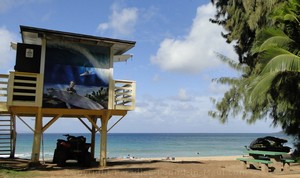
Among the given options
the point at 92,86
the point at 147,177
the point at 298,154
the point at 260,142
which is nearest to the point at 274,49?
the point at 260,142

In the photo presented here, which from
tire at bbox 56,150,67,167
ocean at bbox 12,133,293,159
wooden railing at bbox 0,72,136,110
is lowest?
ocean at bbox 12,133,293,159

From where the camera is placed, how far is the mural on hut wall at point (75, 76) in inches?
536

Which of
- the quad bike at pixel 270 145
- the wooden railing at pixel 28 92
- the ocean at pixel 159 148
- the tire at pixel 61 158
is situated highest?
the wooden railing at pixel 28 92

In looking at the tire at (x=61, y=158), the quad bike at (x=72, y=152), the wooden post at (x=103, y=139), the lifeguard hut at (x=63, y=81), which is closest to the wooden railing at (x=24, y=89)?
the lifeguard hut at (x=63, y=81)

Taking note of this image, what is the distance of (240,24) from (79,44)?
849 centimetres

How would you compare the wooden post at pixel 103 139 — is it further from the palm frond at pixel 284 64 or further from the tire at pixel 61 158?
the palm frond at pixel 284 64

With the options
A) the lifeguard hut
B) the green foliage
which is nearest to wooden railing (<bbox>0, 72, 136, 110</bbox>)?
the lifeguard hut

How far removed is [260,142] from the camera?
1500cm

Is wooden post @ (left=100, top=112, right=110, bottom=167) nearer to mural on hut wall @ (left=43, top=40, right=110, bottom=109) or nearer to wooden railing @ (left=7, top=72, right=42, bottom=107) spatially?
mural on hut wall @ (left=43, top=40, right=110, bottom=109)

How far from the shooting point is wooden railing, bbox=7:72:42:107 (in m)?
12.6

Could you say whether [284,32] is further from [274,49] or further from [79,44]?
[79,44]

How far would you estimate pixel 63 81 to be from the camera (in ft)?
45.4

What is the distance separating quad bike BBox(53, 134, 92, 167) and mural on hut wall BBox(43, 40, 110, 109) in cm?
170

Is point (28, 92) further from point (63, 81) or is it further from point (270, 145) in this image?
point (270, 145)
